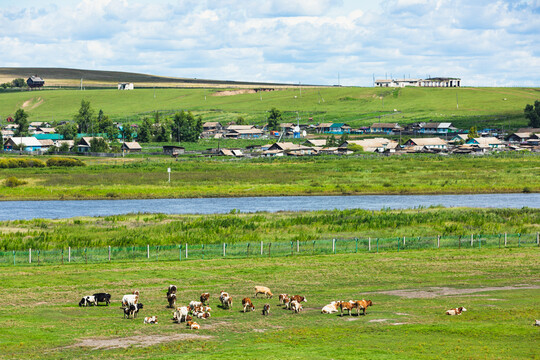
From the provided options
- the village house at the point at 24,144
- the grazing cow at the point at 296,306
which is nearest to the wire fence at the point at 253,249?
the grazing cow at the point at 296,306

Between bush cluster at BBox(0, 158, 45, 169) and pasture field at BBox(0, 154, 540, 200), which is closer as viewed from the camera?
pasture field at BBox(0, 154, 540, 200)

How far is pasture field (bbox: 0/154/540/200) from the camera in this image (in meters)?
98.7

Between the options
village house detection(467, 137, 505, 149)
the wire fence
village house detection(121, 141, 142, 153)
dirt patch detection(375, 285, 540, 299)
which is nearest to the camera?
dirt patch detection(375, 285, 540, 299)

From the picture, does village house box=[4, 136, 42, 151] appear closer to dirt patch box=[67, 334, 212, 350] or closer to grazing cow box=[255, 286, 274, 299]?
grazing cow box=[255, 286, 274, 299]

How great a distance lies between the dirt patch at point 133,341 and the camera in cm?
2611

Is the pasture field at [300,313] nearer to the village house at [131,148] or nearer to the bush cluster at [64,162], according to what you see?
the bush cluster at [64,162]

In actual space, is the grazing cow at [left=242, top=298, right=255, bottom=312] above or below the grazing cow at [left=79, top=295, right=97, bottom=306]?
above

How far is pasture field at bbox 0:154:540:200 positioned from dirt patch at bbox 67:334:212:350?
69.4m

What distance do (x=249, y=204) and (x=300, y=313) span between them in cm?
5671

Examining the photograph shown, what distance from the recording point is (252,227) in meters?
60.8

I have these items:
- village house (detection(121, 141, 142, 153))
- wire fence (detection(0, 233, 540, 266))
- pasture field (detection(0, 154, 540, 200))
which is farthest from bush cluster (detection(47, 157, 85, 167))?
wire fence (detection(0, 233, 540, 266))

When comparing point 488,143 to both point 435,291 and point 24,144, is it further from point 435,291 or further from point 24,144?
point 435,291

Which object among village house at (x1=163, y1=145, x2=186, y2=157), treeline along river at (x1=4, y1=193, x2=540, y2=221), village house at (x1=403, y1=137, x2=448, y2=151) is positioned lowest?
treeline along river at (x1=4, y1=193, x2=540, y2=221)

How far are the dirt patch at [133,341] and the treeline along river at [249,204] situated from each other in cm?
5085
